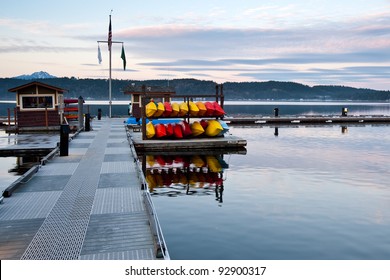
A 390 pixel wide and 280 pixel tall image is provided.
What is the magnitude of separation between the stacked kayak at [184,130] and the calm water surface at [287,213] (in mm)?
4770

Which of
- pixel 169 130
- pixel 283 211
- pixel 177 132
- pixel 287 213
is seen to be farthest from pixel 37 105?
pixel 287 213

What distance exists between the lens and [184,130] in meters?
27.2

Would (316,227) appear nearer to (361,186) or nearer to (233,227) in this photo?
(233,227)

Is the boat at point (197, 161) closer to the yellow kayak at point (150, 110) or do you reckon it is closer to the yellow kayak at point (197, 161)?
the yellow kayak at point (197, 161)

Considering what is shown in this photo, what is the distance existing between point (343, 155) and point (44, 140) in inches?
770

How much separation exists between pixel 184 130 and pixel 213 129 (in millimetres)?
1944

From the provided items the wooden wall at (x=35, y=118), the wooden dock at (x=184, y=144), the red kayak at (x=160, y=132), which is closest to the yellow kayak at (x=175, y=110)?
Result: the red kayak at (x=160, y=132)

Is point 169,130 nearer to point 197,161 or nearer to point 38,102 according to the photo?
point 197,161

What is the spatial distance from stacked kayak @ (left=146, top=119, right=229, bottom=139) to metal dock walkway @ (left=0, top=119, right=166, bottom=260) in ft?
32.5

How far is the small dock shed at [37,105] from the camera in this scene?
3275 cm

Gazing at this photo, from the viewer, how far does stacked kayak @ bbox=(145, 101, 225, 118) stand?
26.4 metres

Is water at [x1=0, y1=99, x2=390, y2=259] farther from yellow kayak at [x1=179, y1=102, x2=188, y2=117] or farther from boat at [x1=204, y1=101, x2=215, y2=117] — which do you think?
yellow kayak at [x1=179, y1=102, x2=188, y2=117]

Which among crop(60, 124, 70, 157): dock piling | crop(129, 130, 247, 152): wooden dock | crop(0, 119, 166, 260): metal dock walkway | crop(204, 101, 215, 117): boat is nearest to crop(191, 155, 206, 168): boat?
crop(129, 130, 247, 152): wooden dock
